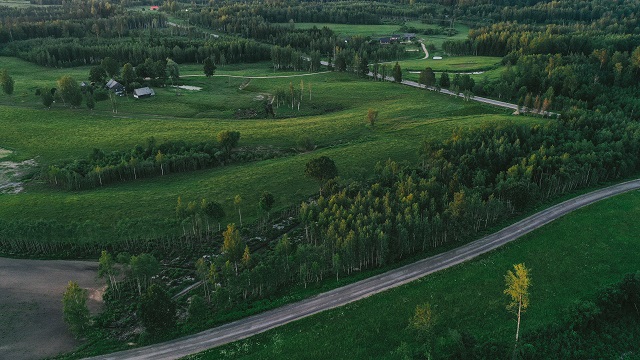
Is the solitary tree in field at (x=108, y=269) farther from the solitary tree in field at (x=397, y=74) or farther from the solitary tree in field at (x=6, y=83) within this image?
the solitary tree in field at (x=397, y=74)

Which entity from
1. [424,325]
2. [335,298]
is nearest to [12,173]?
[335,298]

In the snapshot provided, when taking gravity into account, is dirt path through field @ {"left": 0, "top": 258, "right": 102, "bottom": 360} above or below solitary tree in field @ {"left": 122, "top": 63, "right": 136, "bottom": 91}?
below

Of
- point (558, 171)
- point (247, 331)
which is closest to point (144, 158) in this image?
point (247, 331)

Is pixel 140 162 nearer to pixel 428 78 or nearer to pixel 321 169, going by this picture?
pixel 321 169

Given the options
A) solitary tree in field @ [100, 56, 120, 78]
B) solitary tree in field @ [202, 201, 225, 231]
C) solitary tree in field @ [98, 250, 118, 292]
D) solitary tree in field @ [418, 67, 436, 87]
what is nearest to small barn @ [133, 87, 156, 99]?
solitary tree in field @ [100, 56, 120, 78]

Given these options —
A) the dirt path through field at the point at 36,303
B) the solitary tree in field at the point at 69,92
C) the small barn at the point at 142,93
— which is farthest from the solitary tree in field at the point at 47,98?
the dirt path through field at the point at 36,303

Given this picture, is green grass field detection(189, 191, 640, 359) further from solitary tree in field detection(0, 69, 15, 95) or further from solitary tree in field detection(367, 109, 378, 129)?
solitary tree in field detection(0, 69, 15, 95)
